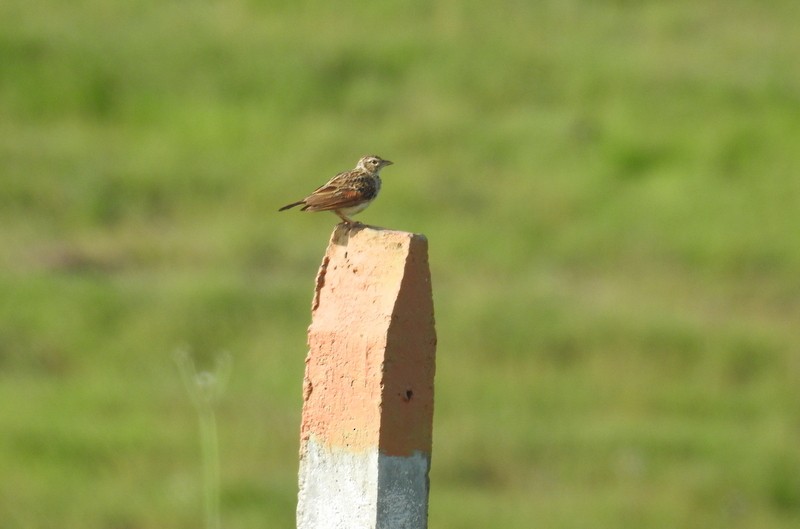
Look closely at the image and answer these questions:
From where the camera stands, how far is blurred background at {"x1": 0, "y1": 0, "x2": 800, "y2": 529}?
15.6 m

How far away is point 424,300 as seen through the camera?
546 centimetres

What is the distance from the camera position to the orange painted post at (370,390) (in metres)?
5.32

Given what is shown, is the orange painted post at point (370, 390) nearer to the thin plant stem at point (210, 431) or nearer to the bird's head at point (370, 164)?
the bird's head at point (370, 164)

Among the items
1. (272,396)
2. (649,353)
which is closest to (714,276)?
(649,353)

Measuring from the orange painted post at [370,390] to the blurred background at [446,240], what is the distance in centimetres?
829

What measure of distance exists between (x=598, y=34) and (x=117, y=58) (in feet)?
26.4

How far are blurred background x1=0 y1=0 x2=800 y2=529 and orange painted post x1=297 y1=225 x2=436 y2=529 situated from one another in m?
8.29

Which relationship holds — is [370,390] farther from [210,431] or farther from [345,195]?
[210,431]

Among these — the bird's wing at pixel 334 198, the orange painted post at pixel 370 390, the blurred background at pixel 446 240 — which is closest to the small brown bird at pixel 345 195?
the bird's wing at pixel 334 198

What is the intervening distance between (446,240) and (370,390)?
53.7ft

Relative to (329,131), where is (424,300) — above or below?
below

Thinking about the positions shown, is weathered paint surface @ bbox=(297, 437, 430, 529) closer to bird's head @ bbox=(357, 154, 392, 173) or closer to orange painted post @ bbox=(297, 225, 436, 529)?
orange painted post @ bbox=(297, 225, 436, 529)

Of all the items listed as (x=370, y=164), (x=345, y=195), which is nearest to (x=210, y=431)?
(x=370, y=164)

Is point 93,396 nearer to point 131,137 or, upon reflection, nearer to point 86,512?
point 86,512
